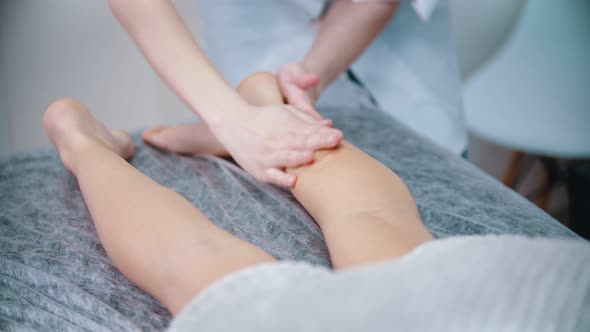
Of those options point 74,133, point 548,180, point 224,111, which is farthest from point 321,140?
point 548,180

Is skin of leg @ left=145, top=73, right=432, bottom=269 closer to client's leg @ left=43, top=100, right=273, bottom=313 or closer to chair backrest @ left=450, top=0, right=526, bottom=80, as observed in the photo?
client's leg @ left=43, top=100, right=273, bottom=313

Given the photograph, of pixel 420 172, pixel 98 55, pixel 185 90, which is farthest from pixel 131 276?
pixel 98 55

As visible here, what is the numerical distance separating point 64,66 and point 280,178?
1073 millimetres

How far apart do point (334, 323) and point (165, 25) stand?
1.88ft

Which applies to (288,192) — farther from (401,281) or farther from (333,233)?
(401,281)

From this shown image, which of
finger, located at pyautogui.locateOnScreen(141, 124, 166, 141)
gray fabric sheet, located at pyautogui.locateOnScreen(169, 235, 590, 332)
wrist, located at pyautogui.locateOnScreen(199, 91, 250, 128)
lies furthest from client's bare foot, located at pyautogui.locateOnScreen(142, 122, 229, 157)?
gray fabric sheet, located at pyautogui.locateOnScreen(169, 235, 590, 332)

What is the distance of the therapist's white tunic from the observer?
3.82 feet

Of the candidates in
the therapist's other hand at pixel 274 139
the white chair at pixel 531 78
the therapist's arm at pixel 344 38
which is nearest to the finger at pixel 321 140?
the therapist's other hand at pixel 274 139

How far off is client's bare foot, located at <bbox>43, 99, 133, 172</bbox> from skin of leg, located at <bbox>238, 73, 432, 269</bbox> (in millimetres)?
293

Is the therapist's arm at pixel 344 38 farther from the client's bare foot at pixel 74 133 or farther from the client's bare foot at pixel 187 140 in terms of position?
the client's bare foot at pixel 74 133

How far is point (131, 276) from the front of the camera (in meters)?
0.59

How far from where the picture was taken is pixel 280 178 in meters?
0.75

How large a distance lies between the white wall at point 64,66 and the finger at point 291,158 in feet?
3.37

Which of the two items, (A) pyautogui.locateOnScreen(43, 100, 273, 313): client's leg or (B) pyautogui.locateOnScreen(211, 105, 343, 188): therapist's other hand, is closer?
(A) pyautogui.locateOnScreen(43, 100, 273, 313): client's leg
